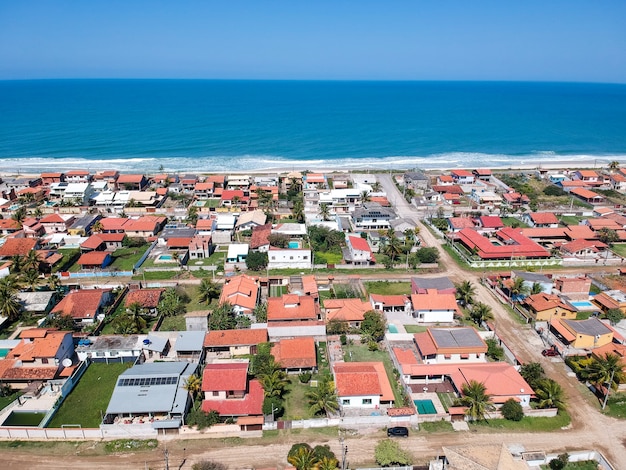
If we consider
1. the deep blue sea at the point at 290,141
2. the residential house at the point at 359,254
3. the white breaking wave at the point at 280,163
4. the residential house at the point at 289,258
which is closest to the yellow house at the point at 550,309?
the residential house at the point at 359,254

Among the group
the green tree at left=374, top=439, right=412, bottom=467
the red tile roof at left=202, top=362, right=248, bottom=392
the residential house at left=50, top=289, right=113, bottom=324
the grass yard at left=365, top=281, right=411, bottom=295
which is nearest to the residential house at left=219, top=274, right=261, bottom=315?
the red tile roof at left=202, top=362, right=248, bottom=392

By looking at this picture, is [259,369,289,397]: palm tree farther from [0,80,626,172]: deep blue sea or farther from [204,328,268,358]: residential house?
[0,80,626,172]: deep blue sea

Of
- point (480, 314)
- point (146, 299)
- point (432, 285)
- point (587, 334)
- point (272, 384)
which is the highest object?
point (587, 334)

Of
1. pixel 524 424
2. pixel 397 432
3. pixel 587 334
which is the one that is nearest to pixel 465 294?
pixel 587 334

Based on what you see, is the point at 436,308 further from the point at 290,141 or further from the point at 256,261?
the point at 290,141

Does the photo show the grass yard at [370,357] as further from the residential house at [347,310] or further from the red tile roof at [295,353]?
the red tile roof at [295,353]
